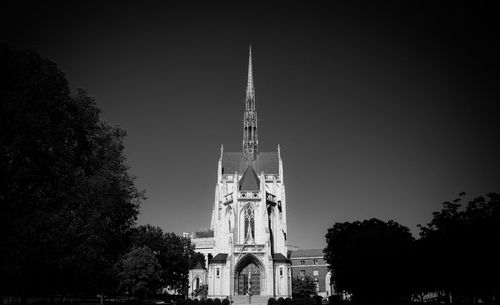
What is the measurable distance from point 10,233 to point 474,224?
32669mm

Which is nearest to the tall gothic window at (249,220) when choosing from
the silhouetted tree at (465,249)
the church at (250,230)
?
the church at (250,230)

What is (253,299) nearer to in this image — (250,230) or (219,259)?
(219,259)

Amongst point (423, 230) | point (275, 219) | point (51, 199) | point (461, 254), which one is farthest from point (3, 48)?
point (275, 219)

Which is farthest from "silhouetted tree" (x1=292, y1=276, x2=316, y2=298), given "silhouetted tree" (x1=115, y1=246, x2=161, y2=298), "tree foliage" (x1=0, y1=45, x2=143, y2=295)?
"tree foliage" (x1=0, y1=45, x2=143, y2=295)

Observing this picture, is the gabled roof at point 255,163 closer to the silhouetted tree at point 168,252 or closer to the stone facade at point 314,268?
the silhouetted tree at point 168,252

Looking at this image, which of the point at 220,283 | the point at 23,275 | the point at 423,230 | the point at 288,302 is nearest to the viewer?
the point at 23,275

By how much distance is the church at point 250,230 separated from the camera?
185ft

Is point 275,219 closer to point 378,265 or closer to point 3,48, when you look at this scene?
point 378,265

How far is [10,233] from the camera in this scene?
55.8 feet

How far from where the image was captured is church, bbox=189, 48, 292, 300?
56.2 metres

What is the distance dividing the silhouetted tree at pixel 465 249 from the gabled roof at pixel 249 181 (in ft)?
91.7

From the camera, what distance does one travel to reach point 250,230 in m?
59.6

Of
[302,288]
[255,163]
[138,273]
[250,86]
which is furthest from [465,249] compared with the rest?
[250,86]

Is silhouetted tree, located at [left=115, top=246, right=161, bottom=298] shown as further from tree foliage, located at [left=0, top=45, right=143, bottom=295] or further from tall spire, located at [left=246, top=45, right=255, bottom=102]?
tall spire, located at [left=246, top=45, right=255, bottom=102]
